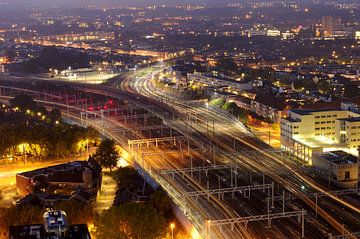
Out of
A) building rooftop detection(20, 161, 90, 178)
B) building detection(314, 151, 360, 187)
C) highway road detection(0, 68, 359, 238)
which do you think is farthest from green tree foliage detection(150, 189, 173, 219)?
building detection(314, 151, 360, 187)

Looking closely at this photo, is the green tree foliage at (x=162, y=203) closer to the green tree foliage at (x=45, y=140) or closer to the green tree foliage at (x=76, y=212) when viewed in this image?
the green tree foliage at (x=76, y=212)

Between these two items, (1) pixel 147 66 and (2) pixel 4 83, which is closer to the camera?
(2) pixel 4 83

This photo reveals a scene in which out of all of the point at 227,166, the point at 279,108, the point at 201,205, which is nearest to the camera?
the point at 201,205

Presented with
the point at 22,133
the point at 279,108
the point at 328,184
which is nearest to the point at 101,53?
the point at 279,108

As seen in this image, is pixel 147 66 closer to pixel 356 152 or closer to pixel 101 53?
pixel 101 53

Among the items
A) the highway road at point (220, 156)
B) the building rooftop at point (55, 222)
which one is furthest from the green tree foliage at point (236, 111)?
the building rooftop at point (55, 222)

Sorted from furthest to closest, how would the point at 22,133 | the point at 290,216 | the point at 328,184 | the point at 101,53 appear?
the point at 101,53 < the point at 22,133 < the point at 328,184 < the point at 290,216
